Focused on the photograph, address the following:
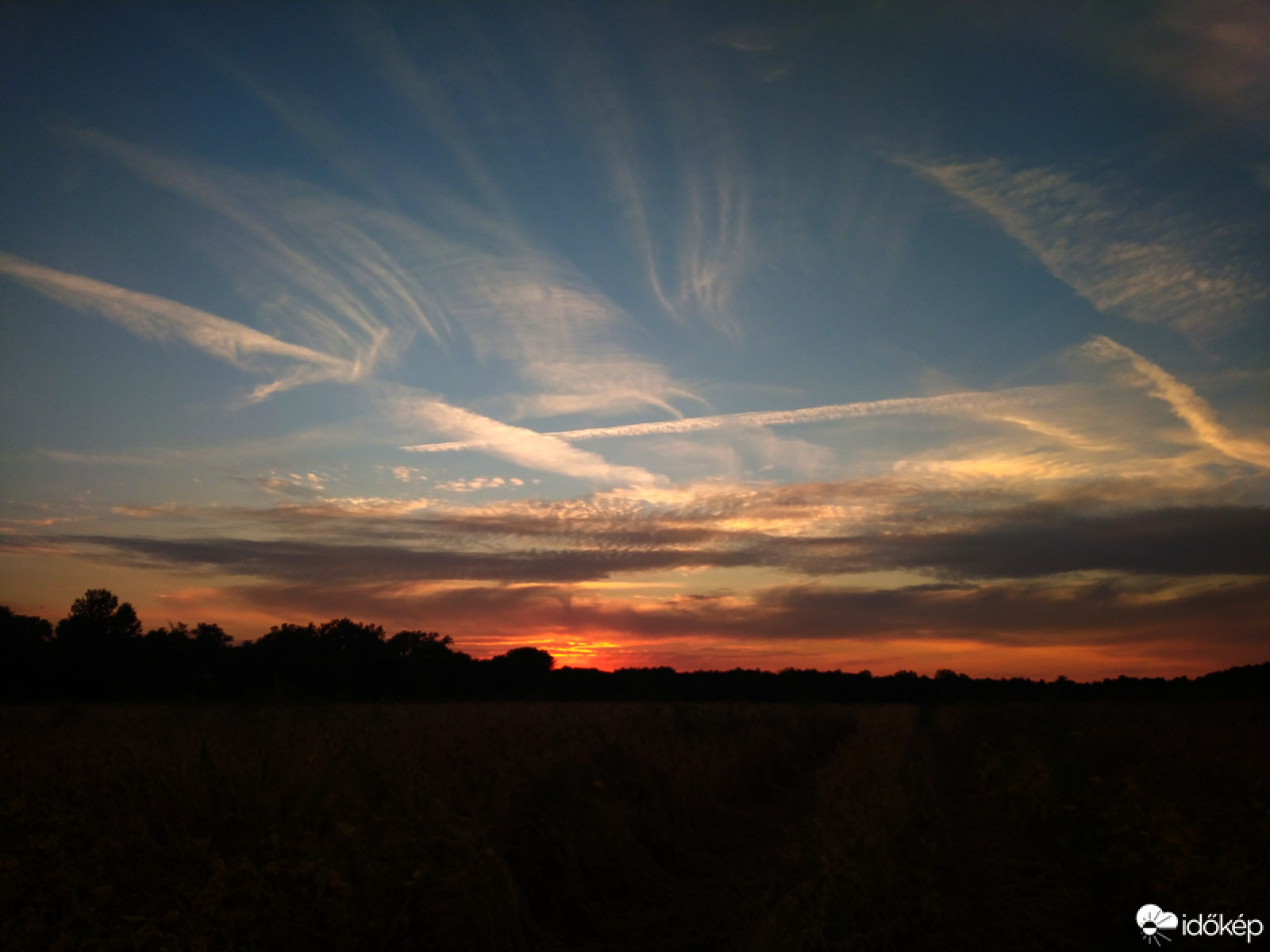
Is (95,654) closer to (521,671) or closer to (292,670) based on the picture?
(292,670)

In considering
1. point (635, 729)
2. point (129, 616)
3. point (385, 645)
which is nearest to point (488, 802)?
point (635, 729)

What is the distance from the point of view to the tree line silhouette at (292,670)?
40.2 meters

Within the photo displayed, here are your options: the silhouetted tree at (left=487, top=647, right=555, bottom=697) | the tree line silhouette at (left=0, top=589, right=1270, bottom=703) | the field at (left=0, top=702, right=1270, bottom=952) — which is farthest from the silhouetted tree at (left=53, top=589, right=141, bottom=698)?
the field at (left=0, top=702, right=1270, bottom=952)

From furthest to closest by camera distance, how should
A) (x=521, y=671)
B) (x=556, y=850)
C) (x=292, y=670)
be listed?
(x=521, y=671) < (x=292, y=670) < (x=556, y=850)

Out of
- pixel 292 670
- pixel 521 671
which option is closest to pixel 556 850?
pixel 292 670

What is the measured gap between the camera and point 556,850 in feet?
23.1

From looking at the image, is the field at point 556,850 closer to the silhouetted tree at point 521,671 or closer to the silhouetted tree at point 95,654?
the silhouetted tree at point 95,654

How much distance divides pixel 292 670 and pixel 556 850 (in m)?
42.2

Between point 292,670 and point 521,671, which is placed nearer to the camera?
point 292,670

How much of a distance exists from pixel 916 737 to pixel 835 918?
2806 cm

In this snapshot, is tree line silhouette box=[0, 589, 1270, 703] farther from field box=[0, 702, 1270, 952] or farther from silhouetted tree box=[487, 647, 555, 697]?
field box=[0, 702, 1270, 952]

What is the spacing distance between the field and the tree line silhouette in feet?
49.1

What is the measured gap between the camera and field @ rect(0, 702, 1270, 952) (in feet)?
18.0

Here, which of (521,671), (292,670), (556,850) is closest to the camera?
(556,850)
